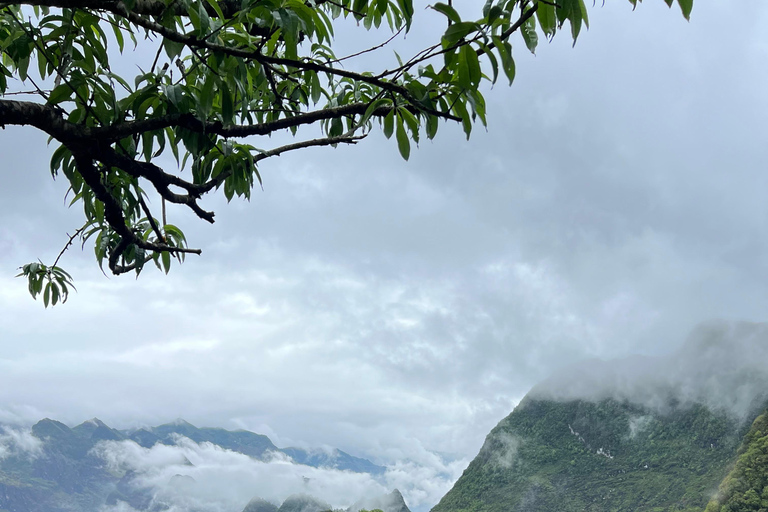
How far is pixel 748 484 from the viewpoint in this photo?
48469mm

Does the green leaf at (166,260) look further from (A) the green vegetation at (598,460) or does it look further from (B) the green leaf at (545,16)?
(A) the green vegetation at (598,460)

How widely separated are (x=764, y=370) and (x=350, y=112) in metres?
83.4

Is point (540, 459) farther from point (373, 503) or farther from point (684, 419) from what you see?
point (373, 503)

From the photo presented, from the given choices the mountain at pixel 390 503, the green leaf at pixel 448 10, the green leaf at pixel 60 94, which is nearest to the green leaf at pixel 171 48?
the green leaf at pixel 60 94

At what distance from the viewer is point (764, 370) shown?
7038cm

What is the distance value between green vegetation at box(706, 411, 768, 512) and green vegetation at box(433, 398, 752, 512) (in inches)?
169

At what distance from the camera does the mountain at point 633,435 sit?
61688 mm

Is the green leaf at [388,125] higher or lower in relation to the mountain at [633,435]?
lower

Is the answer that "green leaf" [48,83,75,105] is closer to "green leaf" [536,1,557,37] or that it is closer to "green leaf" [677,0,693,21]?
"green leaf" [536,1,557,37]

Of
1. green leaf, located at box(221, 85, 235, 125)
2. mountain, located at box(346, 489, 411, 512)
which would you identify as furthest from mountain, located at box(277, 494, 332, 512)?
green leaf, located at box(221, 85, 235, 125)

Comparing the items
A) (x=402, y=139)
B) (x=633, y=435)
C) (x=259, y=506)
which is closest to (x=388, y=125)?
(x=402, y=139)

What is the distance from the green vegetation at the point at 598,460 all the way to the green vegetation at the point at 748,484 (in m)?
4.28

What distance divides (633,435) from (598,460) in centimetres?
568

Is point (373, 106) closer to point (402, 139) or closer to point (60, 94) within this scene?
point (402, 139)
